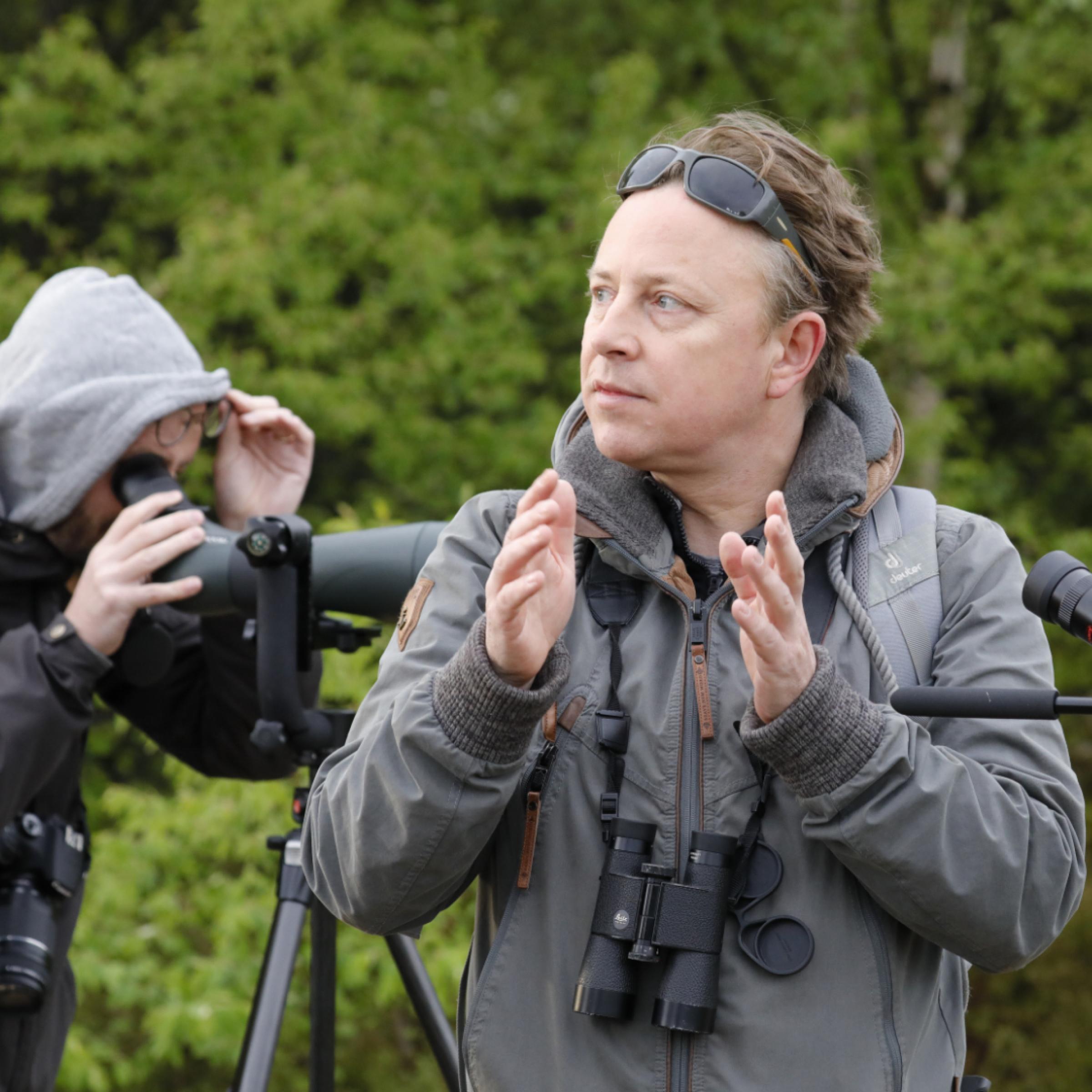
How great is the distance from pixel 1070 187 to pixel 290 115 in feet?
16.1

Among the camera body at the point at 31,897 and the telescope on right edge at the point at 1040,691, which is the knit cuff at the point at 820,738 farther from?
the camera body at the point at 31,897

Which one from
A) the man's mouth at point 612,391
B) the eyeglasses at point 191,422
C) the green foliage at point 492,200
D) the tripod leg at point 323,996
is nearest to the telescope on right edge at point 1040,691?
the man's mouth at point 612,391

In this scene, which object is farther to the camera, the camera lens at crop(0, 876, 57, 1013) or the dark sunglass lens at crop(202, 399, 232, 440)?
the dark sunglass lens at crop(202, 399, 232, 440)

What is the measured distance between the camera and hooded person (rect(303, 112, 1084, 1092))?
1.52m

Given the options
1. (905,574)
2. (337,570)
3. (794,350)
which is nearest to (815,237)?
(794,350)

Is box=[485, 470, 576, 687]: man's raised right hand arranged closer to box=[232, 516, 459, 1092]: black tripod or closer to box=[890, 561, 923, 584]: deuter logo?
box=[890, 561, 923, 584]: deuter logo

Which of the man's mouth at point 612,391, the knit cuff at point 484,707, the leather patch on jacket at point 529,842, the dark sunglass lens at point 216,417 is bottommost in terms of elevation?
the leather patch on jacket at point 529,842

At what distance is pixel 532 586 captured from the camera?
1.48 metres

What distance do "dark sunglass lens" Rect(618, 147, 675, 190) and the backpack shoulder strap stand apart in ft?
1.64

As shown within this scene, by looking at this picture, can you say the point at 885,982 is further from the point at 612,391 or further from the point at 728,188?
the point at 728,188

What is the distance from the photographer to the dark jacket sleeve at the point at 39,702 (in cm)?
241

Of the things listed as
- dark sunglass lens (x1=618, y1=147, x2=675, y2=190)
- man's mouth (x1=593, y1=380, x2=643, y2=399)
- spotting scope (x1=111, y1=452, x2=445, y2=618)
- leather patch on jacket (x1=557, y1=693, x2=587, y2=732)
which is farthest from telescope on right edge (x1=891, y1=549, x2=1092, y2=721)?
spotting scope (x1=111, y1=452, x2=445, y2=618)

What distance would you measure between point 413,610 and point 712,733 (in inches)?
15.8

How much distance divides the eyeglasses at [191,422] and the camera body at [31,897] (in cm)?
75
